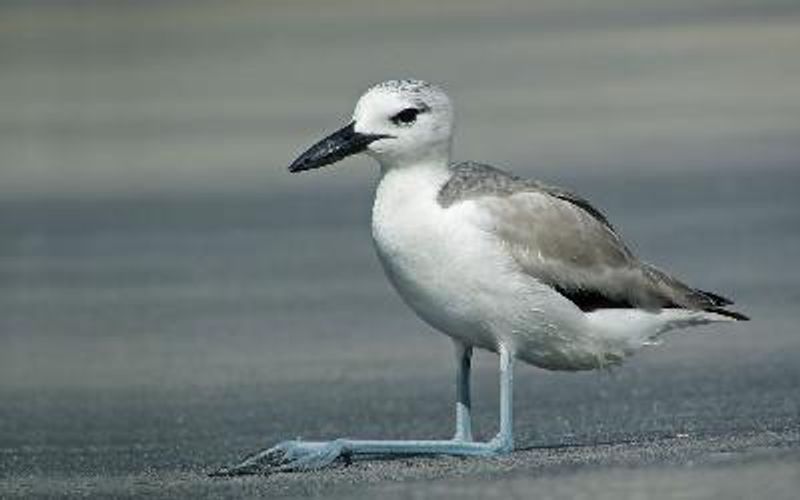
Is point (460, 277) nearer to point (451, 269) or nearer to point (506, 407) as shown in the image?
point (451, 269)

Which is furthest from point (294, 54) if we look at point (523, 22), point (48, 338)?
point (48, 338)

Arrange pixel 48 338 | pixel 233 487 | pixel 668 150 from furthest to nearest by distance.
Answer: pixel 668 150 → pixel 48 338 → pixel 233 487

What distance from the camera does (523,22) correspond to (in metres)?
25.0

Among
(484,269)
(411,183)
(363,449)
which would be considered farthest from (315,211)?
(363,449)

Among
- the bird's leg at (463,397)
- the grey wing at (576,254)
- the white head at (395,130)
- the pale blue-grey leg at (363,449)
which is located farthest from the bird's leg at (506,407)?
the white head at (395,130)

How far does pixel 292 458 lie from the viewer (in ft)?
27.5

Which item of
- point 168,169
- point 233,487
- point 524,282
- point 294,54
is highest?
point 294,54

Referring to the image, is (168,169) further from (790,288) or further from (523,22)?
(523,22)

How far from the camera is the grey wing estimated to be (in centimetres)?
868

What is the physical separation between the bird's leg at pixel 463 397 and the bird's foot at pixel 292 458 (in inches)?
20.5

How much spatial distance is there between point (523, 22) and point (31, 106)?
5.73m

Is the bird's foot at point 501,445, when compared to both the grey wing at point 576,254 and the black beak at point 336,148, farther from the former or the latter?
the black beak at point 336,148

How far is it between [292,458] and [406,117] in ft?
3.82

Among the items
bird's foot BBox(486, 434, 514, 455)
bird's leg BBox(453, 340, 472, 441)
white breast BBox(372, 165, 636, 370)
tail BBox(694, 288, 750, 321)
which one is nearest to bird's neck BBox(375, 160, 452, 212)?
white breast BBox(372, 165, 636, 370)
